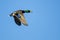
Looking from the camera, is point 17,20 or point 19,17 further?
point 19,17

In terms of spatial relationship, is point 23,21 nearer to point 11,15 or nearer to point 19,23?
point 19,23

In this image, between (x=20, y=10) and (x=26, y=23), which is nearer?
(x=26, y=23)

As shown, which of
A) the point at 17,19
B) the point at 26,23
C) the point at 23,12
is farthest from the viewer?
the point at 23,12

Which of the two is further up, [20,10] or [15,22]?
[20,10]

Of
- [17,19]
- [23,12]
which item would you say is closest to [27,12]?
[23,12]

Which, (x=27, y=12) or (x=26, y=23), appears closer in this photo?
(x=26, y=23)

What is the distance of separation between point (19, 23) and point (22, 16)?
1813 millimetres

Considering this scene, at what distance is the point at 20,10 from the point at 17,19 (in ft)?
6.24

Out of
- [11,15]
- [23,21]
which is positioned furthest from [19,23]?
[11,15]

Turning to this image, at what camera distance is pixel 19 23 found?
26656 mm

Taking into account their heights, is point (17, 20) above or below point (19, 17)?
below

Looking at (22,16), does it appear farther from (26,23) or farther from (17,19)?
(26,23)

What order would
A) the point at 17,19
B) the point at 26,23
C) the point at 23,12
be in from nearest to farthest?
the point at 26,23 → the point at 17,19 → the point at 23,12

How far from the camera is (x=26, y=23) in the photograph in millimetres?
25500
